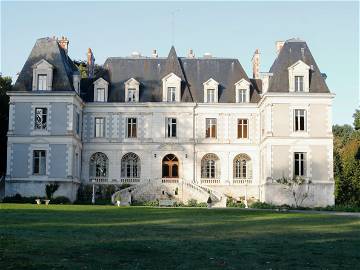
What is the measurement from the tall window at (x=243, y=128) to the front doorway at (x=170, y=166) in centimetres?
509

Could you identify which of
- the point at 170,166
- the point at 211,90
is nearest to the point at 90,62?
the point at 211,90

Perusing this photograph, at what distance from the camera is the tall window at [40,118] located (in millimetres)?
41219

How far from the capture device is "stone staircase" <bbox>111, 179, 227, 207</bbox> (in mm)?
40875

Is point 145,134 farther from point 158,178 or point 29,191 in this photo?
point 29,191

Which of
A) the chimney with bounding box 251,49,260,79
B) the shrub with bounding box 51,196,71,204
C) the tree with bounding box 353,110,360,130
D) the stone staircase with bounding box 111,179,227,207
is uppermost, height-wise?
the chimney with bounding box 251,49,260,79

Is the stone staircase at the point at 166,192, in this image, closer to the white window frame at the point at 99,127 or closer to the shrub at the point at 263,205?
the shrub at the point at 263,205

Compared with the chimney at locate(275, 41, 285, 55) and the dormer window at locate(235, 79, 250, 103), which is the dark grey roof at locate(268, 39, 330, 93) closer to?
the dormer window at locate(235, 79, 250, 103)

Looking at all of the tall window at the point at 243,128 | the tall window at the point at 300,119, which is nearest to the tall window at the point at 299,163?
the tall window at the point at 300,119

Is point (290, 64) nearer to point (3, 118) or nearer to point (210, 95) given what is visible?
point (210, 95)

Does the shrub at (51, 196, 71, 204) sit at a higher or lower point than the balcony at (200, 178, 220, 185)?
lower

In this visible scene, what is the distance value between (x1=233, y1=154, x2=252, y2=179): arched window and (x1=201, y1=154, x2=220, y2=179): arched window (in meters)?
1.41

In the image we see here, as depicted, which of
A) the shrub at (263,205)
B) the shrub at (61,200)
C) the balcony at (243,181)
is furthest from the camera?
the balcony at (243,181)

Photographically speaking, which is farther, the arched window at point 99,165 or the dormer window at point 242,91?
the dormer window at point 242,91

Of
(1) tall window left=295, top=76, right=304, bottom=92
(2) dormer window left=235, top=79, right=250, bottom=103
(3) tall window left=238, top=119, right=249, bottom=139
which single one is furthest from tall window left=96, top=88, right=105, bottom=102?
(1) tall window left=295, top=76, right=304, bottom=92
